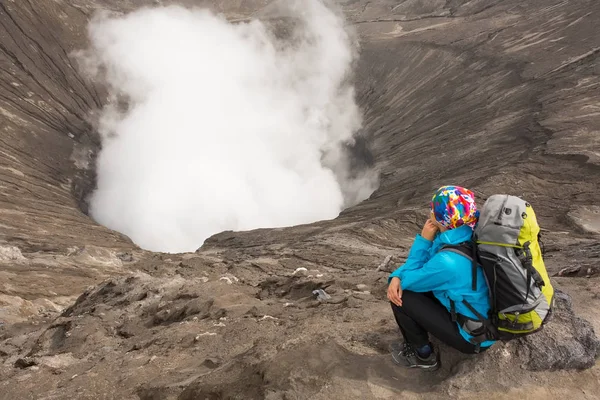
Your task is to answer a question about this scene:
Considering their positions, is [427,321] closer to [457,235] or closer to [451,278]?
[451,278]

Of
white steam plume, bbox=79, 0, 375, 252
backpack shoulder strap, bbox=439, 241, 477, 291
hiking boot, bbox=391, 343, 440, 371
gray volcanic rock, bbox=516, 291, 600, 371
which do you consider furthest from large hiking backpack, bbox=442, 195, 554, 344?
white steam plume, bbox=79, 0, 375, 252

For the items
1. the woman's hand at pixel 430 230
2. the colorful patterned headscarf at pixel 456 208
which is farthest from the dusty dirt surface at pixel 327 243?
the colorful patterned headscarf at pixel 456 208

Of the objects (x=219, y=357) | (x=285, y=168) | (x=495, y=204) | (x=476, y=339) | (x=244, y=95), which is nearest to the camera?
(x=495, y=204)

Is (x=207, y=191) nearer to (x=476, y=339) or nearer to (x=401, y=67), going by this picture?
(x=401, y=67)

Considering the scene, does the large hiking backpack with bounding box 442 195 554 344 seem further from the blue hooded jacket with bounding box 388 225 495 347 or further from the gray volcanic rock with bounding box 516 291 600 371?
the gray volcanic rock with bounding box 516 291 600 371

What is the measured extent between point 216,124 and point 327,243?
27.5 meters

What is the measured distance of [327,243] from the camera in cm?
1470

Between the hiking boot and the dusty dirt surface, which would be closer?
the hiking boot

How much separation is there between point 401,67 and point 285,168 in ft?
41.7

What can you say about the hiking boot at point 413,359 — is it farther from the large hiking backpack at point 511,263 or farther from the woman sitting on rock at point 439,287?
the large hiking backpack at point 511,263

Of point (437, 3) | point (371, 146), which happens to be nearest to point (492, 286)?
point (371, 146)

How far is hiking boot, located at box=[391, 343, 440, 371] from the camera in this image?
3.73m

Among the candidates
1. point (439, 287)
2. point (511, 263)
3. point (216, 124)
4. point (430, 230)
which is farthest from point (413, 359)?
point (216, 124)

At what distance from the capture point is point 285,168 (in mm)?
36375
